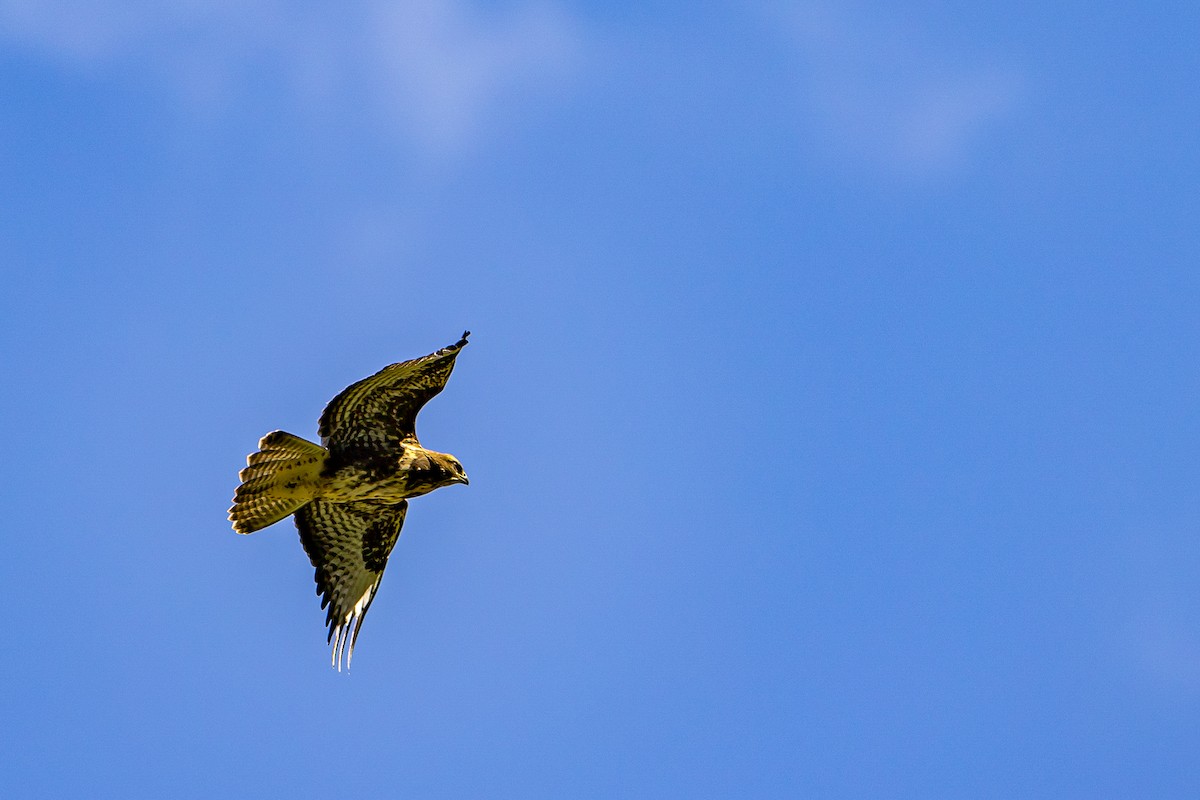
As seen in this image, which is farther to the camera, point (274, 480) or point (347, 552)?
point (347, 552)

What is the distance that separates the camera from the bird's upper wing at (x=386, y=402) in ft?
43.8

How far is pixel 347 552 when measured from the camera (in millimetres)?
14664

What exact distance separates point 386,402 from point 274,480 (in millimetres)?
1208

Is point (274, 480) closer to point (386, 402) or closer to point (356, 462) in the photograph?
point (356, 462)

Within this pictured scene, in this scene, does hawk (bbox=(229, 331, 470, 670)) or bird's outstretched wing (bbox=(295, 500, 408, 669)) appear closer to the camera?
hawk (bbox=(229, 331, 470, 670))

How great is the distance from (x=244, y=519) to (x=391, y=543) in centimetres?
180

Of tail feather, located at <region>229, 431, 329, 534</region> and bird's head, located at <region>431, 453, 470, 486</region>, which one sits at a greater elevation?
bird's head, located at <region>431, 453, 470, 486</region>

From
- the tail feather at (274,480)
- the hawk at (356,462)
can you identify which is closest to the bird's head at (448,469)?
the hawk at (356,462)

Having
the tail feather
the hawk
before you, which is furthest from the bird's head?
the tail feather

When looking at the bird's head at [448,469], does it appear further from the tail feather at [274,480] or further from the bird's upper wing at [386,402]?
the tail feather at [274,480]

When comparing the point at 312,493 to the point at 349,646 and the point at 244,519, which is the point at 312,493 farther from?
the point at 349,646

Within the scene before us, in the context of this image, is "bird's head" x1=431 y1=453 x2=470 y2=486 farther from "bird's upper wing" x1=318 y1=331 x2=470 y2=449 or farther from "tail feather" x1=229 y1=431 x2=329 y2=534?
"tail feather" x1=229 y1=431 x2=329 y2=534

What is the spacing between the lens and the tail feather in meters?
13.2

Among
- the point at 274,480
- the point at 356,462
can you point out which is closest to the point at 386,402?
the point at 356,462
